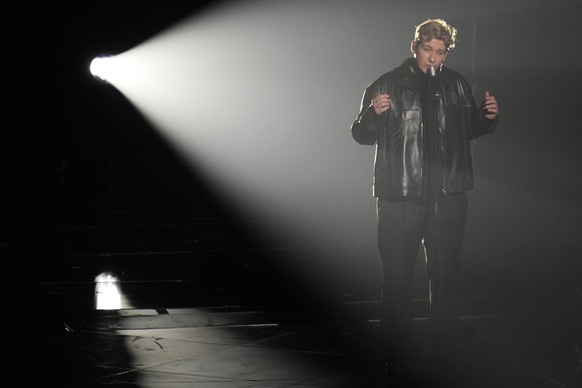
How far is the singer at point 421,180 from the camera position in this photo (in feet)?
20.3

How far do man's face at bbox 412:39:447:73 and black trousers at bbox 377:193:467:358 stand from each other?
788 mm

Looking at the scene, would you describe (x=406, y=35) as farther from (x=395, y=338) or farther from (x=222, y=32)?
(x=395, y=338)

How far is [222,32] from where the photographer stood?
19.2 meters

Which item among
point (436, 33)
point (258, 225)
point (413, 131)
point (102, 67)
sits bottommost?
point (413, 131)

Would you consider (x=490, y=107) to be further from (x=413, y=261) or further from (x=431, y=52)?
(x=413, y=261)

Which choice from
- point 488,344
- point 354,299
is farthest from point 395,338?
point 354,299

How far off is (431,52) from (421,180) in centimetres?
74

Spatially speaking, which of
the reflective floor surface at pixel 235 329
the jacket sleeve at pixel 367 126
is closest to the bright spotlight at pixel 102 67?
the reflective floor surface at pixel 235 329

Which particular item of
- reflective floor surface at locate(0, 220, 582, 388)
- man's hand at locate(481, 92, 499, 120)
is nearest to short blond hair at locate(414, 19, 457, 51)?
man's hand at locate(481, 92, 499, 120)

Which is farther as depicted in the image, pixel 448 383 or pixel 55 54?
pixel 55 54

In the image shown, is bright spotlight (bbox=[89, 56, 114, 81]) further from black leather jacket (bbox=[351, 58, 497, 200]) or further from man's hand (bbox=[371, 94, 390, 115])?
man's hand (bbox=[371, 94, 390, 115])

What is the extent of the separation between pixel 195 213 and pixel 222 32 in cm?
330

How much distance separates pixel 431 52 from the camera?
20.2ft

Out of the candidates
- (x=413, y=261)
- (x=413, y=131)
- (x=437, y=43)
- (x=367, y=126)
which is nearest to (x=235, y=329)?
(x=413, y=261)
